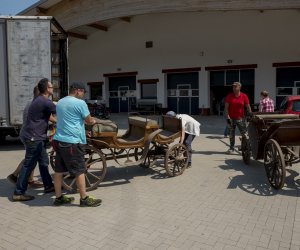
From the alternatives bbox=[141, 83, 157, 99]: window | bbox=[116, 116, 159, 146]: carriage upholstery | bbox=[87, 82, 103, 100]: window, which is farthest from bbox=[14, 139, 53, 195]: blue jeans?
bbox=[87, 82, 103, 100]: window

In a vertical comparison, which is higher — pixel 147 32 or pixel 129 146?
pixel 147 32

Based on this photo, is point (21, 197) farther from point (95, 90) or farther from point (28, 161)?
point (95, 90)

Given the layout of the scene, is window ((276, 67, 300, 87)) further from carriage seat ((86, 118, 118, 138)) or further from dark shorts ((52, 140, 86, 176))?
dark shorts ((52, 140, 86, 176))

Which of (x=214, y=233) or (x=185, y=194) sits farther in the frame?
(x=185, y=194)

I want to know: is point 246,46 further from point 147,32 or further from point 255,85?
point 147,32

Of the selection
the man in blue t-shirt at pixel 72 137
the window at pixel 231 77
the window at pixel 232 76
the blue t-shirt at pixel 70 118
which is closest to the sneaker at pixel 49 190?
the man in blue t-shirt at pixel 72 137

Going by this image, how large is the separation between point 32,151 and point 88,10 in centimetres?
1489

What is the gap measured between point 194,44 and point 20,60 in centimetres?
1483

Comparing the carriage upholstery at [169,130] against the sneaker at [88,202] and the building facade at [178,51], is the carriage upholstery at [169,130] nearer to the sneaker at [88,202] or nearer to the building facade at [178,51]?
the sneaker at [88,202]

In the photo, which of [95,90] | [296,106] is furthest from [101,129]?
[95,90]

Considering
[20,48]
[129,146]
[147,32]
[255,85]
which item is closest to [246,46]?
[255,85]

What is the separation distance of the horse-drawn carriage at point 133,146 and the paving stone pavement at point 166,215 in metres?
0.28

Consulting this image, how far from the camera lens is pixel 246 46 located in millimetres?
21281

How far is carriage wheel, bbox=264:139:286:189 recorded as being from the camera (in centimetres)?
573
